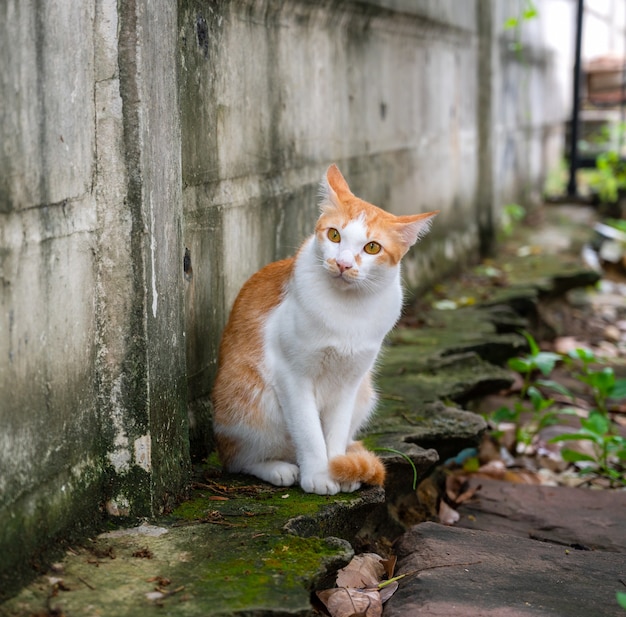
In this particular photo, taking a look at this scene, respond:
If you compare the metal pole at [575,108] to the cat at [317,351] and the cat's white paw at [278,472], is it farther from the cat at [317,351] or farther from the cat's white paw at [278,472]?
the cat's white paw at [278,472]

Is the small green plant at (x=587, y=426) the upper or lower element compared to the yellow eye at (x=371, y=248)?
lower

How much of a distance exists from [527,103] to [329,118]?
6.65m

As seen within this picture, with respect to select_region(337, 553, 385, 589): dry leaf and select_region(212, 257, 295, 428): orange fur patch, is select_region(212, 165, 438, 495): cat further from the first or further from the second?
select_region(337, 553, 385, 589): dry leaf

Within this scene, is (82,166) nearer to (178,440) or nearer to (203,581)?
(178,440)

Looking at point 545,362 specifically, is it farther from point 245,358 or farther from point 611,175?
point 611,175

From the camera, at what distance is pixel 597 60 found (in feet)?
48.0

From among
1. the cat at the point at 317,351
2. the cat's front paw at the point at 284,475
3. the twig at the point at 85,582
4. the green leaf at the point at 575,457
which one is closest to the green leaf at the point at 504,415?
the green leaf at the point at 575,457

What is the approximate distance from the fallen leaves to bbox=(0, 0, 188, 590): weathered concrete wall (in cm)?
60

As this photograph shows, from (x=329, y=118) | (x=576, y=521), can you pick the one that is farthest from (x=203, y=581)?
(x=329, y=118)

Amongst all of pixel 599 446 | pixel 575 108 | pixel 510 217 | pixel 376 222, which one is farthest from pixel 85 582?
pixel 575 108

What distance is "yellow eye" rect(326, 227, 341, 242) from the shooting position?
308cm

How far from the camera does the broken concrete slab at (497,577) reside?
8.70 ft

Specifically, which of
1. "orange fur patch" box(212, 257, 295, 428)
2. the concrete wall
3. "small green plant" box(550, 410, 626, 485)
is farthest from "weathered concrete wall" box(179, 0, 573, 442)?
"small green plant" box(550, 410, 626, 485)

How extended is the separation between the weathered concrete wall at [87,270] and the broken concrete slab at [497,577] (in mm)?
833
